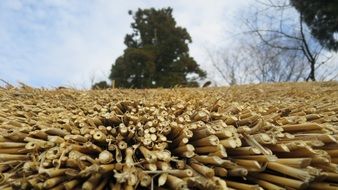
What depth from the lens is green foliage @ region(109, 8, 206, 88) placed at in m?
15.0

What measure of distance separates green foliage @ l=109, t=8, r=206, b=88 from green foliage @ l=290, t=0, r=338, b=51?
514 cm

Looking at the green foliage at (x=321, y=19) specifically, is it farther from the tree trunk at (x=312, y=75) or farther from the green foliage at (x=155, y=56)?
the green foliage at (x=155, y=56)

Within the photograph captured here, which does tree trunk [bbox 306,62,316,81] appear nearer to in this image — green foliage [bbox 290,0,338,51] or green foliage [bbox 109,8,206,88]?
green foliage [bbox 290,0,338,51]

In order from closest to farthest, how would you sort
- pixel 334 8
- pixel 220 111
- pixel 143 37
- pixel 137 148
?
pixel 137 148 → pixel 220 111 → pixel 334 8 → pixel 143 37

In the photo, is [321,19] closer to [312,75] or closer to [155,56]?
[312,75]

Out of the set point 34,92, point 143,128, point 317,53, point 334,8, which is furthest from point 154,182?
point 317,53

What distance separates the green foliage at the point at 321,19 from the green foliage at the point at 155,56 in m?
5.14

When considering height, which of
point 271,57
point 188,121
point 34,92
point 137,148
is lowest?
point 137,148

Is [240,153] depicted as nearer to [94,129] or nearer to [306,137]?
[306,137]

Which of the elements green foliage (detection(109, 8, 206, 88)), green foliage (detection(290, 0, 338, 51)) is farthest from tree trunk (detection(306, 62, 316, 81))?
green foliage (detection(109, 8, 206, 88))

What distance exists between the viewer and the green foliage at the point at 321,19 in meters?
9.40

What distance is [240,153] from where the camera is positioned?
1.92 meters

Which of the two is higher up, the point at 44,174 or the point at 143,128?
the point at 143,128

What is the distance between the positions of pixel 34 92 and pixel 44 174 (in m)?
2.22
